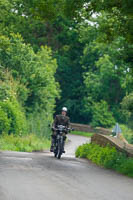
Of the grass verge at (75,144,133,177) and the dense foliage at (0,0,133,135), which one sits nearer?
the grass verge at (75,144,133,177)

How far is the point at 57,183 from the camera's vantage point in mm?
11375

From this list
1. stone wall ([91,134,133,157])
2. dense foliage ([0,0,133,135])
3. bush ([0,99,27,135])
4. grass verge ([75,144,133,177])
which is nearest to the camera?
grass verge ([75,144,133,177])

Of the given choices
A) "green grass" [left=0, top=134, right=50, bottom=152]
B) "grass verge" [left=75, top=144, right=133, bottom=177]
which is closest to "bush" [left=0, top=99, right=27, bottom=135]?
"green grass" [left=0, top=134, right=50, bottom=152]

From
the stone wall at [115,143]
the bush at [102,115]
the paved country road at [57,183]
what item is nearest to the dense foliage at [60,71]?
the bush at [102,115]

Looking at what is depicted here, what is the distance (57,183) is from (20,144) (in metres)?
16.2

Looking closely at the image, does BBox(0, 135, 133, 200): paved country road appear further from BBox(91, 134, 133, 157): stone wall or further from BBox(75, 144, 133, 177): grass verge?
BBox(91, 134, 133, 157): stone wall

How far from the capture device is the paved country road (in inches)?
386

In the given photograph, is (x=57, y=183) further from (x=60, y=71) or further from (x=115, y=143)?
(x=60, y=71)

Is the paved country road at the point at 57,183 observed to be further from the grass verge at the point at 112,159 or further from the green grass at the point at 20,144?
the green grass at the point at 20,144

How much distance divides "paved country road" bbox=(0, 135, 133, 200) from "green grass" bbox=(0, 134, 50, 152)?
1110 cm

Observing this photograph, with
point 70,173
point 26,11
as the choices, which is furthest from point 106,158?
point 26,11

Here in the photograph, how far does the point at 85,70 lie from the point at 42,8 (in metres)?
46.6

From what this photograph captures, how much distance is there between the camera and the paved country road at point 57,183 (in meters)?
9.81

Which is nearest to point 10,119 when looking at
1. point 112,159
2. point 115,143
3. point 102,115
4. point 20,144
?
point 20,144
